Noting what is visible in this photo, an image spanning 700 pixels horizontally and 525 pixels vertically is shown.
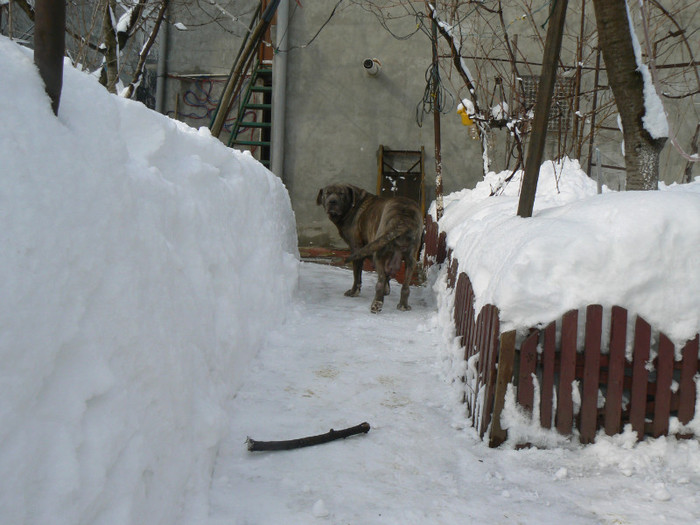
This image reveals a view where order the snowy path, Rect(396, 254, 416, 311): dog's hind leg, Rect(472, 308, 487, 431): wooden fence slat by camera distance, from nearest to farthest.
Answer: the snowy path, Rect(472, 308, 487, 431): wooden fence slat, Rect(396, 254, 416, 311): dog's hind leg

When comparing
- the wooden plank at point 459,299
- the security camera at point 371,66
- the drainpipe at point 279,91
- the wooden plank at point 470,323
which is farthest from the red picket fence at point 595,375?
the security camera at point 371,66

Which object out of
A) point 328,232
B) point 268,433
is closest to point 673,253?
point 268,433

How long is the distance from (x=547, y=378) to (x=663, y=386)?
0.55 metres

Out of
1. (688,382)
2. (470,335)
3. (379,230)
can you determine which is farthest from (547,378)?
(379,230)

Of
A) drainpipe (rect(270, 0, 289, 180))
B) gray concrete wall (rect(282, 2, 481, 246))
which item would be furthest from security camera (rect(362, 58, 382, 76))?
drainpipe (rect(270, 0, 289, 180))

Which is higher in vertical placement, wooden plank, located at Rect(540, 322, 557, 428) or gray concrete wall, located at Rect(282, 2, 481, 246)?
gray concrete wall, located at Rect(282, 2, 481, 246)

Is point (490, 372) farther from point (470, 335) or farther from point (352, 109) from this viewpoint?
point (352, 109)

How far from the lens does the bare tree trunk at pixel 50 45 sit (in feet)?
4.89

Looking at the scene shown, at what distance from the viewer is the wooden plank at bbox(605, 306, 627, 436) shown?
2591 mm

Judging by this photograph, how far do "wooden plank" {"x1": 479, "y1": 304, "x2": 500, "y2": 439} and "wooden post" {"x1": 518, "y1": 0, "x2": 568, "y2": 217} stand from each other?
44.2 inches

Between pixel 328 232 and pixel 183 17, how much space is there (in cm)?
773

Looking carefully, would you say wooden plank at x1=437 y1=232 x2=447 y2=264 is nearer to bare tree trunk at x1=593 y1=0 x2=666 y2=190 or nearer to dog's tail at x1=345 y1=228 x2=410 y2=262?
dog's tail at x1=345 y1=228 x2=410 y2=262

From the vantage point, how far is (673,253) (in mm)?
2600

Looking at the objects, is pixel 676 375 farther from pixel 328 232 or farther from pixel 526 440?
pixel 328 232
